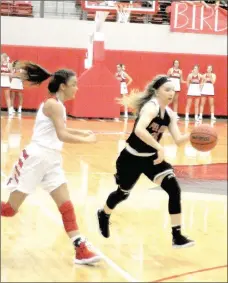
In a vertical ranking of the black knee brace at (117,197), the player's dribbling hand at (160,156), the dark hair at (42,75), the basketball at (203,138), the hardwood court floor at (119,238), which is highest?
the dark hair at (42,75)

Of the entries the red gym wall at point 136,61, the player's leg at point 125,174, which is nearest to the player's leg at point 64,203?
the player's leg at point 125,174

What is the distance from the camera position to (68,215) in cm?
246

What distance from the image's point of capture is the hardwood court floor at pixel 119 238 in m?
2.32

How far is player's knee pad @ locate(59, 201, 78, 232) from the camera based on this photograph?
2.44 metres

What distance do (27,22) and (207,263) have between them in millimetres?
6925

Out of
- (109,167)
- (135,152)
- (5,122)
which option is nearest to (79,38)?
(5,122)

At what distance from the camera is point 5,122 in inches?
311

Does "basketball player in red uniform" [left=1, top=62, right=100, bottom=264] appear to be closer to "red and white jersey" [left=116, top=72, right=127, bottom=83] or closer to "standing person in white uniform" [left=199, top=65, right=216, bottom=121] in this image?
"red and white jersey" [left=116, top=72, right=127, bottom=83]

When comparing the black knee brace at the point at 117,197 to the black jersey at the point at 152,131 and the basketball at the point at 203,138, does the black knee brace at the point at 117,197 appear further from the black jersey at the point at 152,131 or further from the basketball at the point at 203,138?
the basketball at the point at 203,138

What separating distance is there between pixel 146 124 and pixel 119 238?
0.63m

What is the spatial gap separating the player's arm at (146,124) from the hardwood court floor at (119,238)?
432mm

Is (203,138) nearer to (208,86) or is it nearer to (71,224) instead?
(71,224)

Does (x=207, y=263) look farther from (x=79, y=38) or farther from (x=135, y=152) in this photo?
(x=79, y=38)

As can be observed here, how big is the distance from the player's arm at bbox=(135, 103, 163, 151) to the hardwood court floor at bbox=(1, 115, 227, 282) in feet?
1.42
